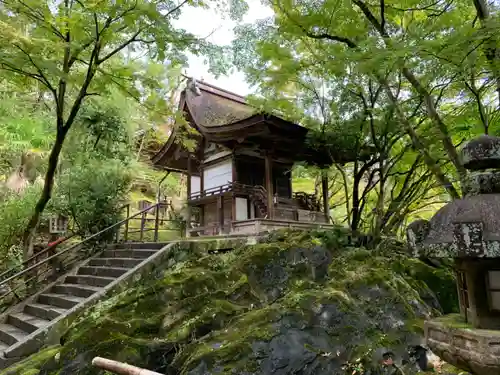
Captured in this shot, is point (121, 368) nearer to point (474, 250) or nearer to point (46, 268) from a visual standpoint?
point (474, 250)

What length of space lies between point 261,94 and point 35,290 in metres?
8.11

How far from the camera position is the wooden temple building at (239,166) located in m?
11.2

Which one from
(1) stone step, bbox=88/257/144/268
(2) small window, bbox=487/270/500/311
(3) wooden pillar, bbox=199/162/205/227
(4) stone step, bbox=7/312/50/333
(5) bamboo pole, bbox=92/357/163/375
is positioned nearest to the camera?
(2) small window, bbox=487/270/500/311

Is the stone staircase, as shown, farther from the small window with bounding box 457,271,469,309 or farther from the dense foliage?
the small window with bounding box 457,271,469,309

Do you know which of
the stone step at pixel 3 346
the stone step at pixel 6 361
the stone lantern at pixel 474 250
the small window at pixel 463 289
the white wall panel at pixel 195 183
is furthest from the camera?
the white wall panel at pixel 195 183

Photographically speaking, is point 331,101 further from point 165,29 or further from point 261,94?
point 165,29

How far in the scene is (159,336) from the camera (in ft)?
17.4

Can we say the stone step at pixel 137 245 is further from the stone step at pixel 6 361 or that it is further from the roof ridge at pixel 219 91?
the roof ridge at pixel 219 91

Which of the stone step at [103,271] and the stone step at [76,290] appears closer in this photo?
the stone step at [76,290]

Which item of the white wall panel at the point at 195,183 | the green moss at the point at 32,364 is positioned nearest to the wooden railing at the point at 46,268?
the green moss at the point at 32,364

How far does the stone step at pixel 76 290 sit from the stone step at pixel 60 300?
0.12 metres

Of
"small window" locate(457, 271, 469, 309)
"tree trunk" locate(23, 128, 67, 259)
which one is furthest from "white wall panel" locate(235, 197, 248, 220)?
"small window" locate(457, 271, 469, 309)

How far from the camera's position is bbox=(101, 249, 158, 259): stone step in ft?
27.4

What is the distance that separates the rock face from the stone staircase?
0.59m
